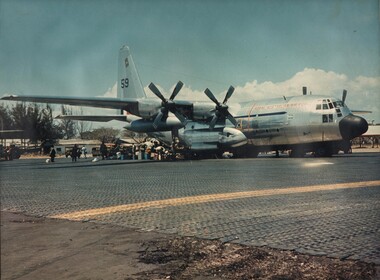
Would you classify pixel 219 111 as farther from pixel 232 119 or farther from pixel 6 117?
pixel 6 117

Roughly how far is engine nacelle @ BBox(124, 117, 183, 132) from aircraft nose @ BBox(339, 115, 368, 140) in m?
12.3

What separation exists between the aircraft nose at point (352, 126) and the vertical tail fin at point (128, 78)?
18118 mm

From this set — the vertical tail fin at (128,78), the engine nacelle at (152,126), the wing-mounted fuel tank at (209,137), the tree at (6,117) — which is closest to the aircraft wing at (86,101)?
the engine nacelle at (152,126)

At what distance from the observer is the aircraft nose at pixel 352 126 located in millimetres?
24594

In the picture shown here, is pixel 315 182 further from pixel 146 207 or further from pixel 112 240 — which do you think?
pixel 112 240

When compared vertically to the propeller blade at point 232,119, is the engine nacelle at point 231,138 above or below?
below

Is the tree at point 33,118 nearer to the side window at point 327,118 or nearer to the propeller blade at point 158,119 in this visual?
the propeller blade at point 158,119

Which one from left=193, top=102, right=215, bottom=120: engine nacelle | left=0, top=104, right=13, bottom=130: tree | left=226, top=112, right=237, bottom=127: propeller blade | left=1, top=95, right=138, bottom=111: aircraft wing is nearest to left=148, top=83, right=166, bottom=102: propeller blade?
left=1, top=95, right=138, bottom=111: aircraft wing

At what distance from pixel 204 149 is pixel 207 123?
6.96 ft

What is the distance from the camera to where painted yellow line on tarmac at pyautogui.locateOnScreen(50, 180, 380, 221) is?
27.4 ft

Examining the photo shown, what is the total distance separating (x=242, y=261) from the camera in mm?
4844

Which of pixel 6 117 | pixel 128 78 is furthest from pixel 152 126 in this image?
pixel 6 117

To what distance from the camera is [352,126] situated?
80.7 ft

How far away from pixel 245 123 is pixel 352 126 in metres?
7.73
